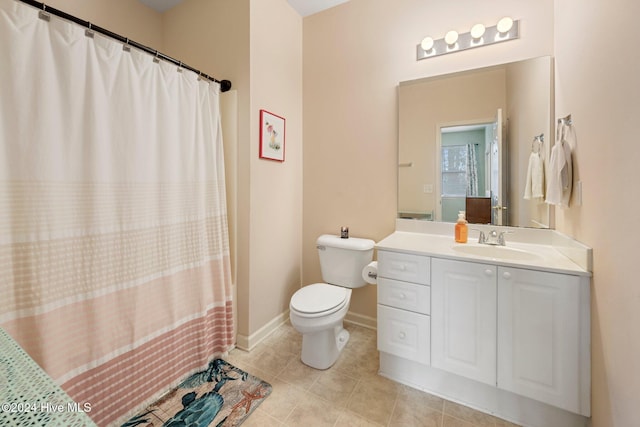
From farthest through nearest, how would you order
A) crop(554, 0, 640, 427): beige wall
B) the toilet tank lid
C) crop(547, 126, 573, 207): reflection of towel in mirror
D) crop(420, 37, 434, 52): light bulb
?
the toilet tank lid
crop(420, 37, 434, 52): light bulb
crop(547, 126, 573, 207): reflection of towel in mirror
crop(554, 0, 640, 427): beige wall

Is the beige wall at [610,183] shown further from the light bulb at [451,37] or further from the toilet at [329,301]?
the toilet at [329,301]

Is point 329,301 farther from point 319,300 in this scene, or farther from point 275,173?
point 275,173

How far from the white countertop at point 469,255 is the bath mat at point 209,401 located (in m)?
1.13

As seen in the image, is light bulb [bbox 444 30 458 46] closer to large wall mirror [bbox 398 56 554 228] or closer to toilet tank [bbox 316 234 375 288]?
large wall mirror [bbox 398 56 554 228]

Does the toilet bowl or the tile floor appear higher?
the toilet bowl

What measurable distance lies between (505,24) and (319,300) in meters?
2.11

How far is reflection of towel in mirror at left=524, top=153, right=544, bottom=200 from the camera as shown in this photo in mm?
1616

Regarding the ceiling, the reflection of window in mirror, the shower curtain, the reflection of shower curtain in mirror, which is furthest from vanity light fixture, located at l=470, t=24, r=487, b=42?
the shower curtain

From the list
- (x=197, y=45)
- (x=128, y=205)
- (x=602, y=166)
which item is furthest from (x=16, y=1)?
(x=602, y=166)

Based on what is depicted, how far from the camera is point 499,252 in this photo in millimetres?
1604

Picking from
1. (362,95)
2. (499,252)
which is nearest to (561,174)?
(499,252)

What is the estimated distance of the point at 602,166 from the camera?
106 cm

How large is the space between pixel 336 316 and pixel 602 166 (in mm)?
1475

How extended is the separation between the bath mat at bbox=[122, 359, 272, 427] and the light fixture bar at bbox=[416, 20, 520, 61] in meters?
2.47
